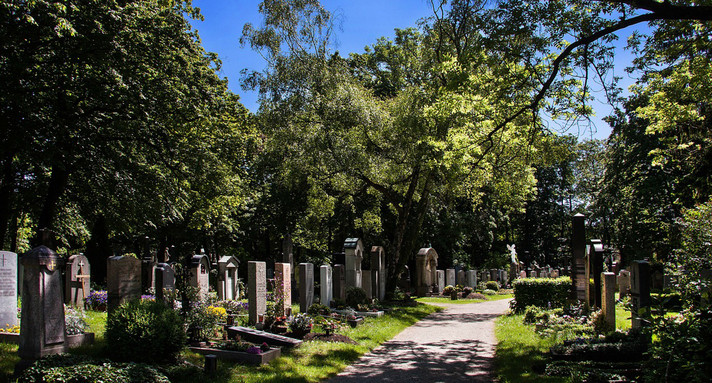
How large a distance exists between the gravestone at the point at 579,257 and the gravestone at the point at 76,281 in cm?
1404

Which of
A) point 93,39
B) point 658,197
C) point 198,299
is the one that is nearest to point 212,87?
point 93,39

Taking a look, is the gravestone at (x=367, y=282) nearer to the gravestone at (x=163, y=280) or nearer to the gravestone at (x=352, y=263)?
the gravestone at (x=352, y=263)

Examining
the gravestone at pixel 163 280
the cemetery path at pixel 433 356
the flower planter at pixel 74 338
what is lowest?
the cemetery path at pixel 433 356

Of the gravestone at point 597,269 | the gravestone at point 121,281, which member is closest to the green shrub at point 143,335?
the gravestone at point 121,281

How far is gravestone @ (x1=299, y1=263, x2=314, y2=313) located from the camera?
13.7 meters

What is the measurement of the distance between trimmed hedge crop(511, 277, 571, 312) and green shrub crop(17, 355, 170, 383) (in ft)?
43.4

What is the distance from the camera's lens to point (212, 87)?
18.1m

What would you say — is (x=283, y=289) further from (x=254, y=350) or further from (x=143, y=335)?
(x=143, y=335)

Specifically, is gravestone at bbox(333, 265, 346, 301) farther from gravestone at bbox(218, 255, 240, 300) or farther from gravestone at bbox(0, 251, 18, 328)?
gravestone at bbox(0, 251, 18, 328)

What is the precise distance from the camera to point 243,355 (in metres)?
9.16

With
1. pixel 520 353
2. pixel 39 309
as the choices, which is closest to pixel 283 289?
pixel 520 353

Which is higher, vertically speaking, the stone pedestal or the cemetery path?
the stone pedestal

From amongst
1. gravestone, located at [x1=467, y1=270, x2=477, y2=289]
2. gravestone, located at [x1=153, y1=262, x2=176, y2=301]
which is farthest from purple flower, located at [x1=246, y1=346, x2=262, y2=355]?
gravestone, located at [x1=467, y1=270, x2=477, y2=289]

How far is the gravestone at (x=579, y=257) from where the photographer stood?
49.0 ft
